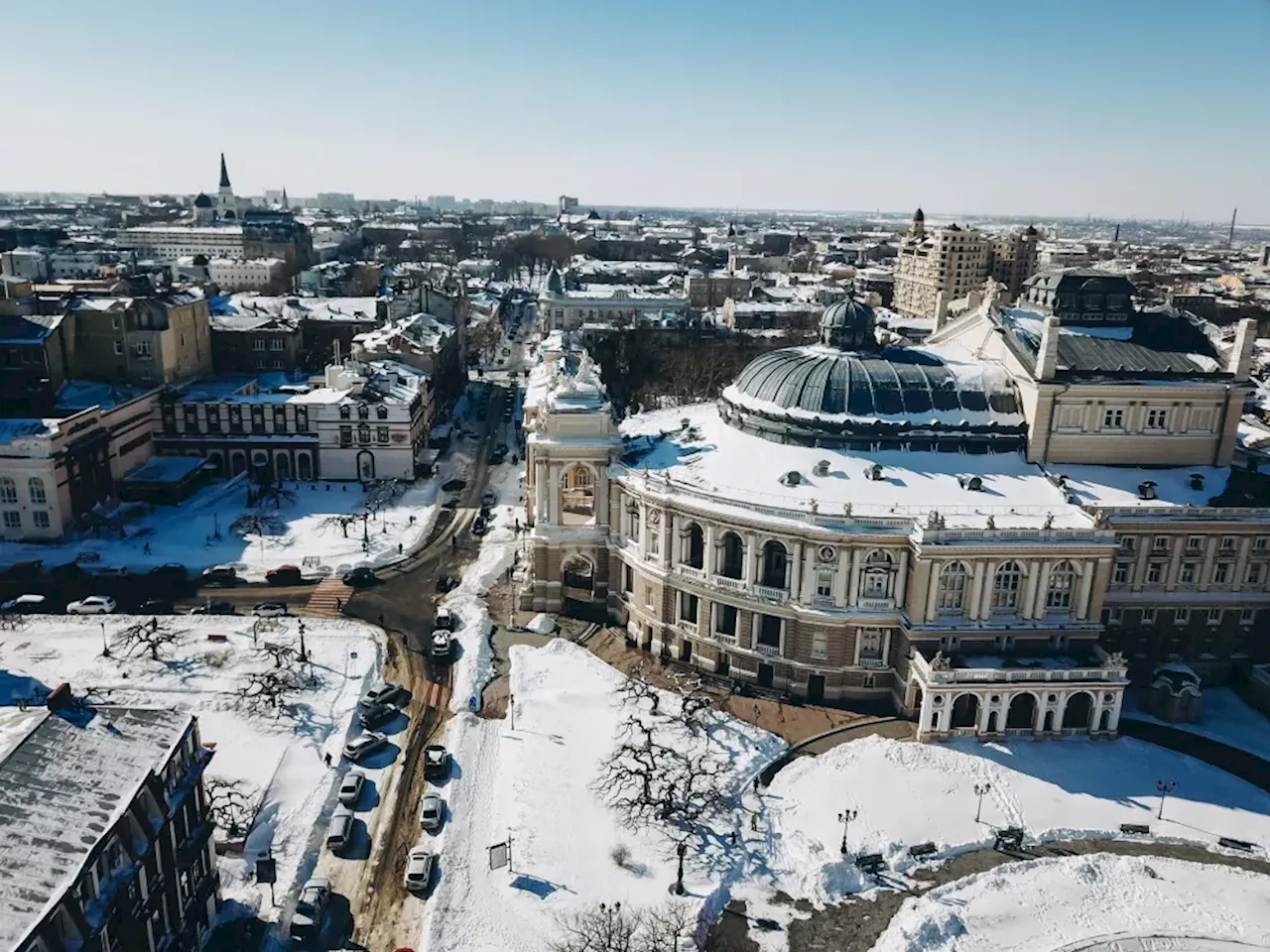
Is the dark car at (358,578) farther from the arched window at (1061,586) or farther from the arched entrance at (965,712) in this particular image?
the arched window at (1061,586)

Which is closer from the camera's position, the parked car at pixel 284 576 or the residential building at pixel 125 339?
the parked car at pixel 284 576

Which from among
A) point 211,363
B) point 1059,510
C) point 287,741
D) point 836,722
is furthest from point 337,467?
point 1059,510

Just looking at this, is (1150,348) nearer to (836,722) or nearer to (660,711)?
(836,722)

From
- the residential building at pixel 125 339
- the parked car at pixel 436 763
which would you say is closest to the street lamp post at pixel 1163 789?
the parked car at pixel 436 763

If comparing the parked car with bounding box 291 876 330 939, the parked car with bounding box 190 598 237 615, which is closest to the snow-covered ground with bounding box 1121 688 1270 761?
the parked car with bounding box 291 876 330 939

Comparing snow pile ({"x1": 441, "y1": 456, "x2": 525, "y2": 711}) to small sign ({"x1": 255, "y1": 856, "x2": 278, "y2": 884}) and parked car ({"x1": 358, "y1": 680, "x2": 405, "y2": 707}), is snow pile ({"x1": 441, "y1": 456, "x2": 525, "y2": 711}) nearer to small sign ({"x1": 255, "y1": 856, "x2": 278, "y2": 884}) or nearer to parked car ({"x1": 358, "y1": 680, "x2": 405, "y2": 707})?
parked car ({"x1": 358, "y1": 680, "x2": 405, "y2": 707})

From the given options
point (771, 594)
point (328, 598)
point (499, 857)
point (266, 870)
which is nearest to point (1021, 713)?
→ point (771, 594)
